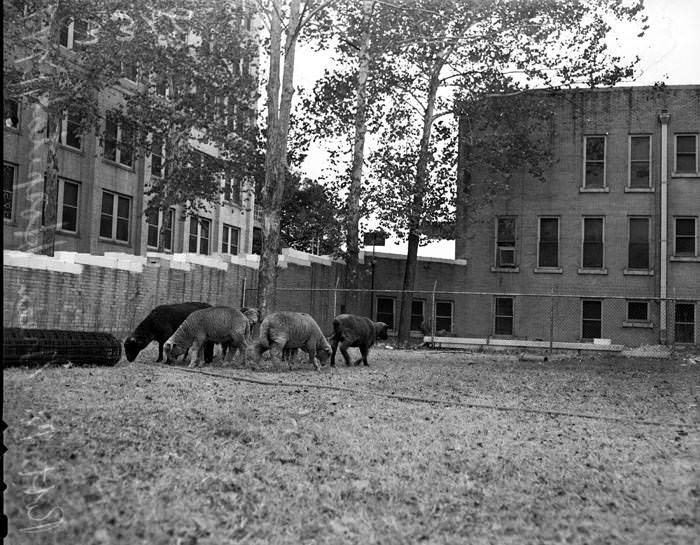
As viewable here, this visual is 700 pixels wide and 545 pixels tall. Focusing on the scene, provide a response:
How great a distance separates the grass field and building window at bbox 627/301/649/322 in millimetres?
18511

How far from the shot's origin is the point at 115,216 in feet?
98.5

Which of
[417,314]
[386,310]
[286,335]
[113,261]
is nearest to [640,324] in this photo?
[417,314]

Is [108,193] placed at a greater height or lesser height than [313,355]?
greater

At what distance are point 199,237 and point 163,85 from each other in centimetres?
1491

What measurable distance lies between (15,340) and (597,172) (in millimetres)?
25670

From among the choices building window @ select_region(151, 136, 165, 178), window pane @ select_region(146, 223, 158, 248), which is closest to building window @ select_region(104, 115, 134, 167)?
building window @ select_region(151, 136, 165, 178)

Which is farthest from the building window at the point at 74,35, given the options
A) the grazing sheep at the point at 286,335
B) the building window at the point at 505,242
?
the building window at the point at 505,242

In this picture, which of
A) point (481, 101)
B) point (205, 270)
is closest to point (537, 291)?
point (481, 101)

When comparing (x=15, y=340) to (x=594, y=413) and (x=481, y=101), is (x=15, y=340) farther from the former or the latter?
(x=481, y=101)

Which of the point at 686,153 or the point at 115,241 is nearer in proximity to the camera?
the point at 686,153

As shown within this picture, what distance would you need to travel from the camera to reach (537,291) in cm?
2953

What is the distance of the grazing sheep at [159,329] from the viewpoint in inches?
513

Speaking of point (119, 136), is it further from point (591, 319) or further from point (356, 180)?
point (591, 319)

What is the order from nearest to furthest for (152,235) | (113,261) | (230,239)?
(113,261)
(152,235)
(230,239)
